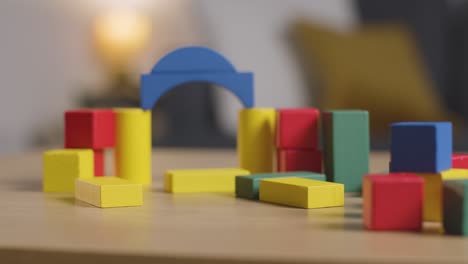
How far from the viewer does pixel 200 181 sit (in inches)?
43.8

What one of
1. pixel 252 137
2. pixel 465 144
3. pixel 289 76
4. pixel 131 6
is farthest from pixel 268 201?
pixel 131 6

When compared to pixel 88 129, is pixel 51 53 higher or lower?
higher

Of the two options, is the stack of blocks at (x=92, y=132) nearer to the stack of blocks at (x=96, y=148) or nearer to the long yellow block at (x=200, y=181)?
the stack of blocks at (x=96, y=148)

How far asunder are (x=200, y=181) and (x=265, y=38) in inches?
70.6

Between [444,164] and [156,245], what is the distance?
358 millimetres

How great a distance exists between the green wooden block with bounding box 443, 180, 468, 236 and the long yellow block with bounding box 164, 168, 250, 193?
1.42 feet

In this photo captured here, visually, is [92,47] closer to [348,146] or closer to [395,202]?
[348,146]

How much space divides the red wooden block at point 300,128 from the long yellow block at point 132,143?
0.76 feet

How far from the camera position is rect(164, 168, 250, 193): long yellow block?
1.11m

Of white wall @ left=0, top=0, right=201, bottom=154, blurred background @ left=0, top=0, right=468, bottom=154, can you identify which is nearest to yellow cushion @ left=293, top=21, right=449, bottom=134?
blurred background @ left=0, top=0, right=468, bottom=154

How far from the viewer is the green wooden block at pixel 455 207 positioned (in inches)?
28.2

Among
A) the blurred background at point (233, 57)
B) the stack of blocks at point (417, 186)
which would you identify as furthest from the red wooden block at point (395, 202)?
the blurred background at point (233, 57)

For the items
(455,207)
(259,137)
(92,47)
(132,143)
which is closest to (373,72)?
(92,47)

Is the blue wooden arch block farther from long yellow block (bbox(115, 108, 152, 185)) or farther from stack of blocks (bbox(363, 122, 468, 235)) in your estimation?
stack of blocks (bbox(363, 122, 468, 235))
